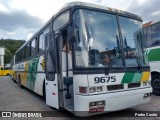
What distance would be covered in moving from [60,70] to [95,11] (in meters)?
1.97

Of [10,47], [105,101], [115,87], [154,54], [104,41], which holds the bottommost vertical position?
[105,101]

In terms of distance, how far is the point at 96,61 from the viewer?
538cm

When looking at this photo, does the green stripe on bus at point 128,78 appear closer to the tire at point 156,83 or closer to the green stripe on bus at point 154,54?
the green stripe on bus at point 154,54

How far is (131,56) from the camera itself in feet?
19.5

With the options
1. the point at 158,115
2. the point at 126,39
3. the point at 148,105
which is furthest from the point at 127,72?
the point at 148,105

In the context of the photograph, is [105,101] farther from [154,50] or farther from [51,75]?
[154,50]

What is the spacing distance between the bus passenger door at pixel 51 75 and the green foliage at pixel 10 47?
6939cm

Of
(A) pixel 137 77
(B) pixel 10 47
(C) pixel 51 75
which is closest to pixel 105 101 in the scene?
(A) pixel 137 77

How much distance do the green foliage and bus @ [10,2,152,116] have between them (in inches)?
2761

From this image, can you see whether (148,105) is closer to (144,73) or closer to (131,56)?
(144,73)

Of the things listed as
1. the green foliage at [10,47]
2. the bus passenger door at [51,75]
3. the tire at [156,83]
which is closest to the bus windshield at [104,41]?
the bus passenger door at [51,75]

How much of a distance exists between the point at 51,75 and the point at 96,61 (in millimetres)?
1901

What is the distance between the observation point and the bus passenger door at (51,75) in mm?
6343

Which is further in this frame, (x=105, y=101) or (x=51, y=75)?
(x=51, y=75)
